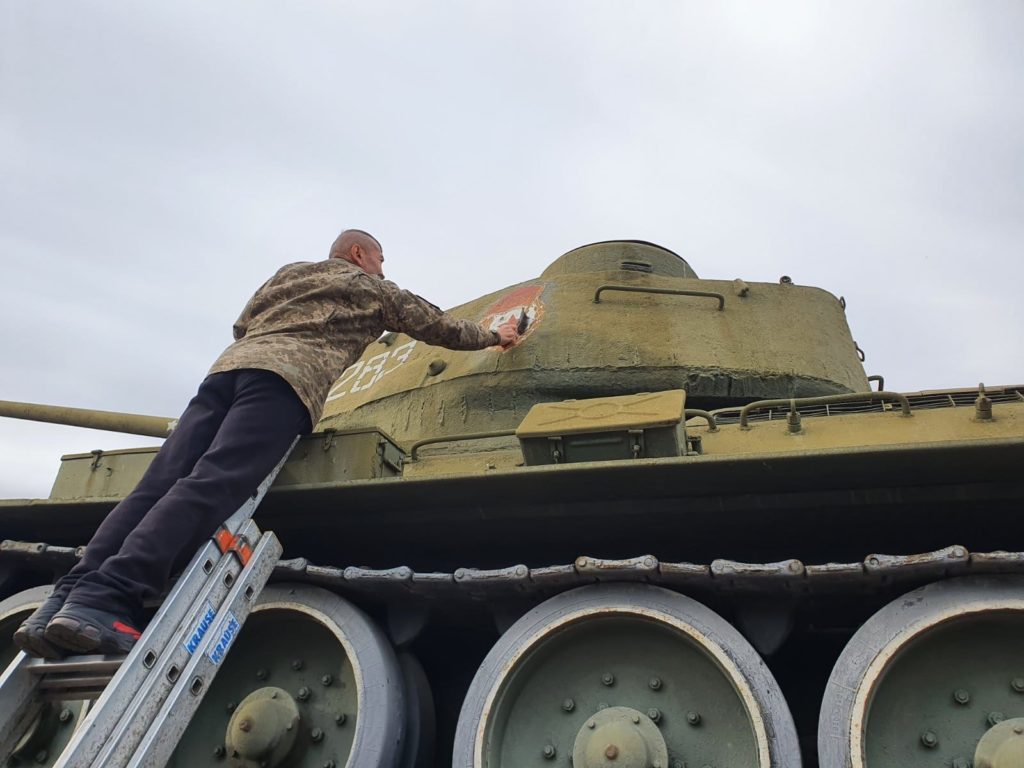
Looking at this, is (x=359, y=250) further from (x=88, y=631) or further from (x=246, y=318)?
(x=88, y=631)

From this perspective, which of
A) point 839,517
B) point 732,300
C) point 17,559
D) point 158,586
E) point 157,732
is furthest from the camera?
point 732,300

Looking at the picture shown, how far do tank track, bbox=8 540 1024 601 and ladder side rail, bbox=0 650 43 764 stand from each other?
0.99 meters

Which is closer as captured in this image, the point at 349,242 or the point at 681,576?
the point at 681,576

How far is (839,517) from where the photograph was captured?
3521mm

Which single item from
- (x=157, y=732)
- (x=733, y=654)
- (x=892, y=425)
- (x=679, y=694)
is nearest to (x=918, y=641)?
(x=733, y=654)

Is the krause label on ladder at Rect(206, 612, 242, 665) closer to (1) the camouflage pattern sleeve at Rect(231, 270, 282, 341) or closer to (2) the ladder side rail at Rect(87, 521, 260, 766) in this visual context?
(2) the ladder side rail at Rect(87, 521, 260, 766)

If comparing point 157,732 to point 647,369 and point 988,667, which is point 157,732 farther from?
point 647,369

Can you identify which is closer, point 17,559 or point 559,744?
point 559,744

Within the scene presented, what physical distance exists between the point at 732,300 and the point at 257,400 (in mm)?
3198

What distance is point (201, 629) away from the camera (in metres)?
3.07

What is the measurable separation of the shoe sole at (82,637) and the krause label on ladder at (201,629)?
18 centimetres

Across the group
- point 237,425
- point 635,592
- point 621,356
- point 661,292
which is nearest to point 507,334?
point 621,356

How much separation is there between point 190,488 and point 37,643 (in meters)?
0.69

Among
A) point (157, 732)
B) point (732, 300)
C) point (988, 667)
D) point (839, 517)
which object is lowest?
point (157, 732)
